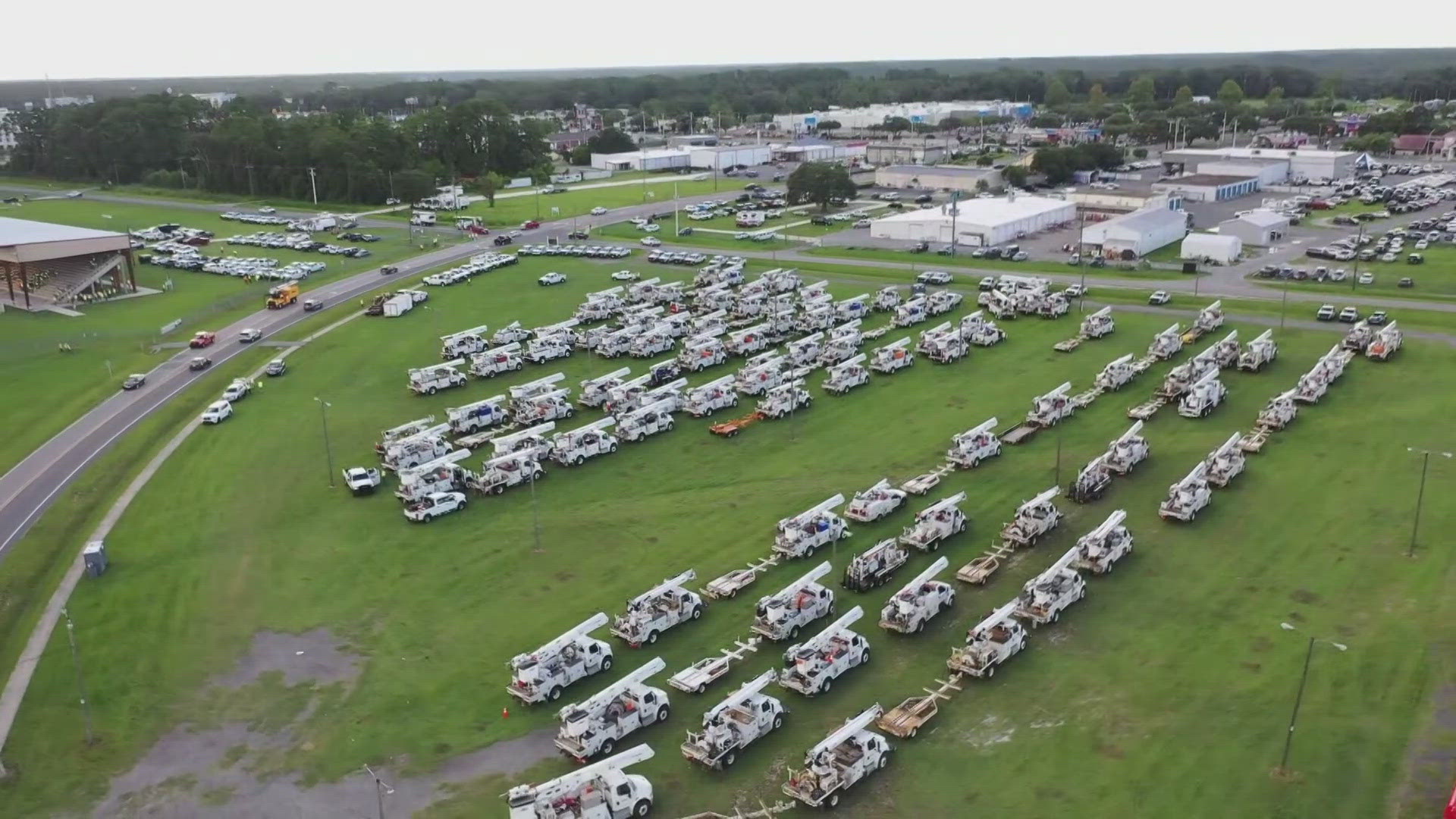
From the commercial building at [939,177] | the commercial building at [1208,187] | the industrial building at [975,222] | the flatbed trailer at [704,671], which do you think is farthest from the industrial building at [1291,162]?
the flatbed trailer at [704,671]

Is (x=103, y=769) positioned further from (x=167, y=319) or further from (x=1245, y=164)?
(x=1245, y=164)

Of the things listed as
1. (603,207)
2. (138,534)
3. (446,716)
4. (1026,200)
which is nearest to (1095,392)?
(446,716)

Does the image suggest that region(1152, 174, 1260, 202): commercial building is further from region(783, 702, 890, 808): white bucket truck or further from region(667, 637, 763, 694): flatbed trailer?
region(783, 702, 890, 808): white bucket truck

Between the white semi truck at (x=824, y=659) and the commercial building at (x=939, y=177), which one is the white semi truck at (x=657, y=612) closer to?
the white semi truck at (x=824, y=659)

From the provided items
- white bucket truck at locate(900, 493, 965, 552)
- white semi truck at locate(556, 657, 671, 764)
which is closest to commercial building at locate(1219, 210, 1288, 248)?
white bucket truck at locate(900, 493, 965, 552)

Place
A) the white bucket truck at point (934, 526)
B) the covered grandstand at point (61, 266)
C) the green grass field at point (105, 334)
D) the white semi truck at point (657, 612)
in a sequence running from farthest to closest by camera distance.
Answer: the covered grandstand at point (61, 266), the green grass field at point (105, 334), the white bucket truck at point (934, 526), the white semi truck at point (657, 612)

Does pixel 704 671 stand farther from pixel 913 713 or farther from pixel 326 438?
pixel 326 438
